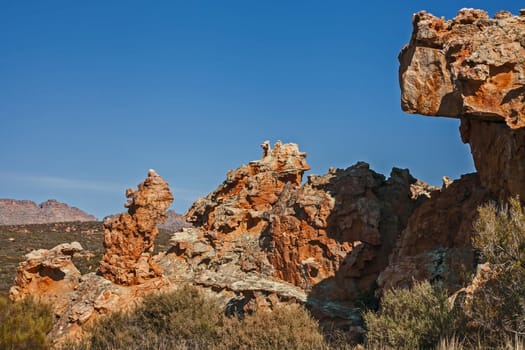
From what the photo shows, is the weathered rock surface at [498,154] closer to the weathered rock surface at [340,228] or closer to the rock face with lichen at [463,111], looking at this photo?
the rock face with lichen at [463,111]

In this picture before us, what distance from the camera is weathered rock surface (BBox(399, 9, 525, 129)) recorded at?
11180mm

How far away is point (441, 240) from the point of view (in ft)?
47.6

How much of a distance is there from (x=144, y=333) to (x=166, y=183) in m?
5.40

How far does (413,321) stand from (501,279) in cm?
167

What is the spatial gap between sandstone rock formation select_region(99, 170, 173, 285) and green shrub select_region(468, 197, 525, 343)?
34.5ft

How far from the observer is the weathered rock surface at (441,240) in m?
12.7

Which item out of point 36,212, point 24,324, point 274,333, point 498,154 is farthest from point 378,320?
point 36,212

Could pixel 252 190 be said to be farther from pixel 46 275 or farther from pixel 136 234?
pixel 46 275

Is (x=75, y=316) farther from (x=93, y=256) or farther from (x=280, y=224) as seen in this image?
(x=93, y=256)

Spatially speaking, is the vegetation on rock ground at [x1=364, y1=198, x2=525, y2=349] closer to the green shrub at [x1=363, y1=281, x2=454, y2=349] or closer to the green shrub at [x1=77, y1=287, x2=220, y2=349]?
the green shrub at [x1=363, y1=281, x2=454, y2=349]

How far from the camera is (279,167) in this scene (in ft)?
67.5

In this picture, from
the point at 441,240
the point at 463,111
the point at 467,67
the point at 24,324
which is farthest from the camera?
the point at 441,240

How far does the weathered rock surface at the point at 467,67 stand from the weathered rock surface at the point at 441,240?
2586 mm

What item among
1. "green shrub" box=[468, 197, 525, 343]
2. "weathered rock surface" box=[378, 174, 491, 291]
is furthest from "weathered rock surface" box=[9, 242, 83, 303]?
"green shrub" box=[468, 197, 525, 343]
